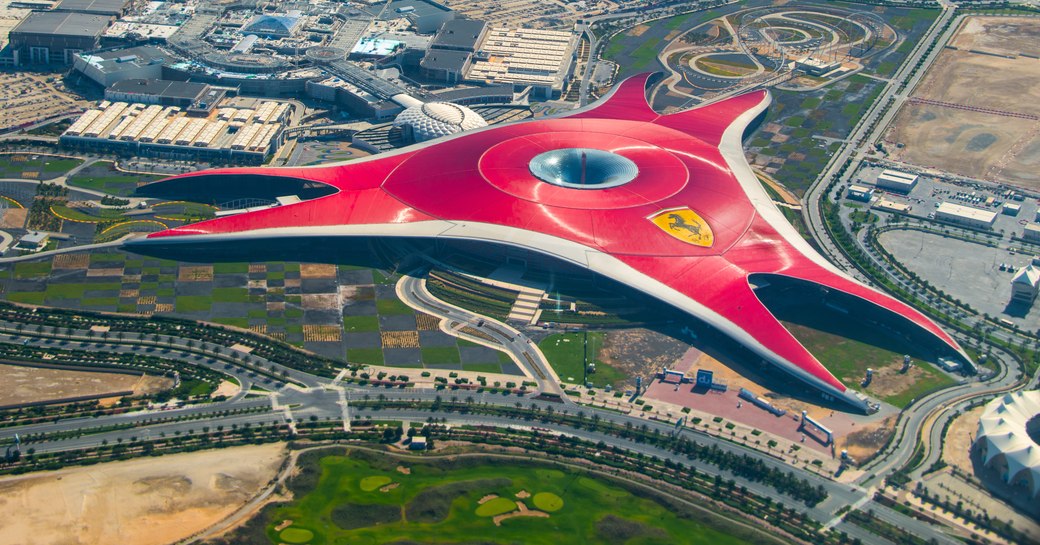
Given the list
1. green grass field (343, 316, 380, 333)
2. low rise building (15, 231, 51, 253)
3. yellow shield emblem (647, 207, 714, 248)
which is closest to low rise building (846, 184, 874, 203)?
yellow shield emblem (647, 207, 714, 248)

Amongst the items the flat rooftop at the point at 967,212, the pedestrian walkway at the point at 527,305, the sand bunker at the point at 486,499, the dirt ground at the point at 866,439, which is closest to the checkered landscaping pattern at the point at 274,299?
the pedestrian walkway at the point at 527,305

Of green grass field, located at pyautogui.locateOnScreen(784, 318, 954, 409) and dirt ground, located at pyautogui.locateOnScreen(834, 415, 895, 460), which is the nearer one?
dirt ground, located at pyautogui.locateOnScreen(834, 415, 895, 460)

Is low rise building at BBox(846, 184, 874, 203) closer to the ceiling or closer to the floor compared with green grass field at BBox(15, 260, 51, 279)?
closer to the ceiling

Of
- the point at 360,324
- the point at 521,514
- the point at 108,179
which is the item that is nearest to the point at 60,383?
the point at 360,324

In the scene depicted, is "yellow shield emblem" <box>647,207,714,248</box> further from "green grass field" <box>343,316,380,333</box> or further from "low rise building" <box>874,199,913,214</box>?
"low rise building" <box>874,199,913,214</box>

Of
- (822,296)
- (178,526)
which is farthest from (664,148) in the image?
(178,526)

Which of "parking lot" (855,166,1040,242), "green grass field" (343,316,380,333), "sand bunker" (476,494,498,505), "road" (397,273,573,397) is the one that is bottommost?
"green grass field" (343,316,380,333)

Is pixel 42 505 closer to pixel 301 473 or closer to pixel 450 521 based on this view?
pixel 301 473
